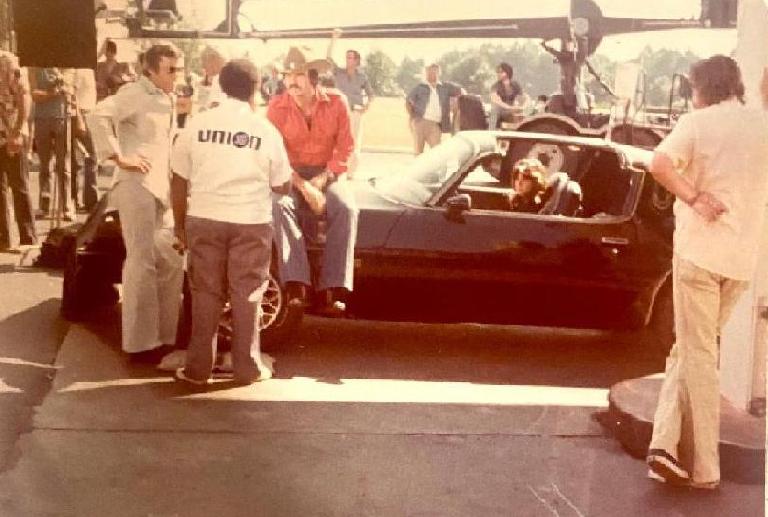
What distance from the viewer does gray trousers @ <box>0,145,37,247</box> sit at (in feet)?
13.4

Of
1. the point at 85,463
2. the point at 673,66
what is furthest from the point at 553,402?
the point at 85,463

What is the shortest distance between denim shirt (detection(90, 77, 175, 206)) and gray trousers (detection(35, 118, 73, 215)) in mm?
99

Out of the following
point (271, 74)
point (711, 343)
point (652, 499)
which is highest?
point (271, 74)

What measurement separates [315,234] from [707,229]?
1.21 m

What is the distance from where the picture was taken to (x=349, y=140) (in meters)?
4.09

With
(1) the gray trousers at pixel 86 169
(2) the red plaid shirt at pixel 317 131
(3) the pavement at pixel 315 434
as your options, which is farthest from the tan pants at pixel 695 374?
(1) the gray trousers at pixel 86 169

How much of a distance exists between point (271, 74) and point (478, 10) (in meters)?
0.62

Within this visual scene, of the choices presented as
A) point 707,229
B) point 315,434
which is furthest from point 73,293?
point 707,229

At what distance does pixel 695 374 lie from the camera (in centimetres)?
397

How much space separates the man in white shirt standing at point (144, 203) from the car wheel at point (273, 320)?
0.57 feet

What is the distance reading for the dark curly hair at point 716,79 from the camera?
3.80m

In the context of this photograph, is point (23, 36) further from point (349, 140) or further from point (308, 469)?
point (308, 469)

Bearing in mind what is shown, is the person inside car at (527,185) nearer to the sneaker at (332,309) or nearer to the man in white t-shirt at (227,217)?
the sneaker at (332,309)

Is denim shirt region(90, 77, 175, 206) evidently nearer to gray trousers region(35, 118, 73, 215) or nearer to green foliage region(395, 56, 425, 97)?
gray trousers region(35, 118, 73, 215)
